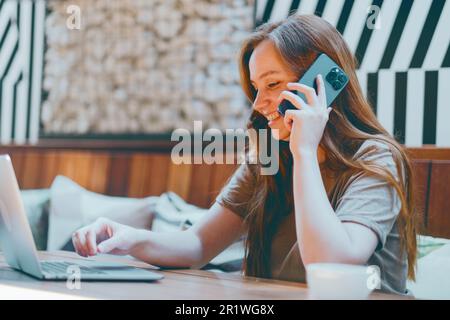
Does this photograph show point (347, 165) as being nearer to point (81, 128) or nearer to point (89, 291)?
point (89, 291)

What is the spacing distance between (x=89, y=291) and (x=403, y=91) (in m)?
1.36

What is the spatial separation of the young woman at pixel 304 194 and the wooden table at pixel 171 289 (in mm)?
117

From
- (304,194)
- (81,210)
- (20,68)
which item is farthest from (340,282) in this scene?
(20,68)

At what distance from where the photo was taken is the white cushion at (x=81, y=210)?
7.92ft

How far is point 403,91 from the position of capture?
2.07 m

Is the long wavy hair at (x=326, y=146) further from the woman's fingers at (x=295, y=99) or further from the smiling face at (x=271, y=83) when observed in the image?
the woman's fingers at (x=295, y=99)

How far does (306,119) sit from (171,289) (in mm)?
421

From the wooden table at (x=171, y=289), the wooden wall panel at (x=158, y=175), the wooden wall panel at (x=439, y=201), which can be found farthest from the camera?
the wooden wall panel at (x=158, y=175)

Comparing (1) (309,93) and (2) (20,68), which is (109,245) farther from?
(2) (20,68)

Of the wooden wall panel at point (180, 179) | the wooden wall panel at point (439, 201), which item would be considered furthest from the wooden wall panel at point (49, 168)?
the wooden wall panel at point (439, 201)

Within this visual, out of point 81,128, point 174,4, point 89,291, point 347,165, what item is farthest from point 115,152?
point 89,291

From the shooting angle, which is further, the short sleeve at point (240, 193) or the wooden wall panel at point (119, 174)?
the wooden wall panel at point (119, 174)

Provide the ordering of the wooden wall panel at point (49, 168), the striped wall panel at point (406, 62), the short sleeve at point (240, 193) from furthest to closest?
the wooden wall panel at point (49, 168) → the striped wall panel at point (406, 62) → the short sleeve at point (240, 193)

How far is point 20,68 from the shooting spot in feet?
10.4
